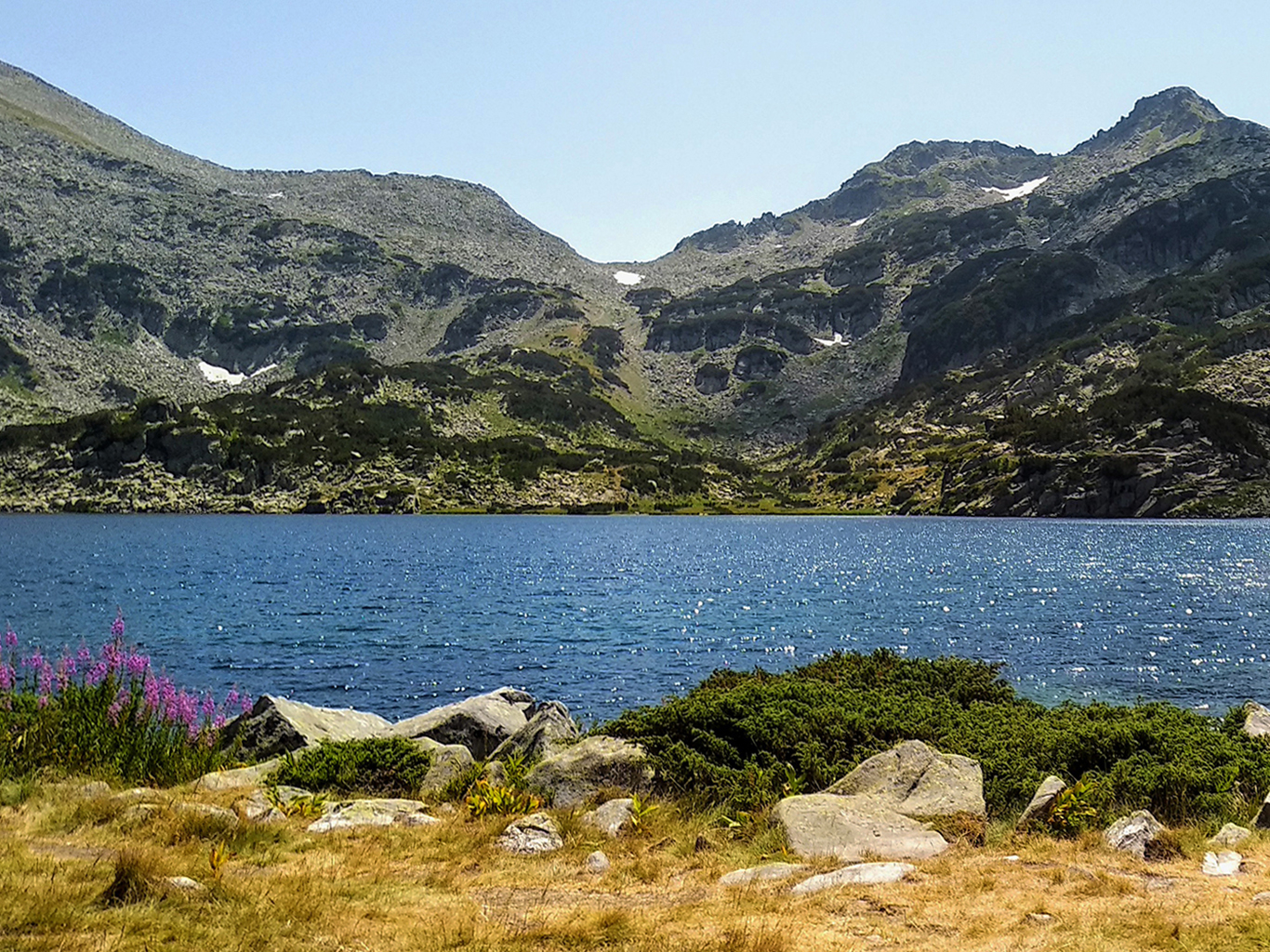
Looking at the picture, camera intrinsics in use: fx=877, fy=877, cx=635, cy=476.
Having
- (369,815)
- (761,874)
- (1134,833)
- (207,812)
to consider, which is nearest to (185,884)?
(207,812)

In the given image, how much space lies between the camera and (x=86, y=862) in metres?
11.4

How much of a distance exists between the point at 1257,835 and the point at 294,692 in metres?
39.0

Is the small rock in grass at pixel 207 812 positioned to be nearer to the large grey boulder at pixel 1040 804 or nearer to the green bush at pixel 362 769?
the green bush at pixel 362 769

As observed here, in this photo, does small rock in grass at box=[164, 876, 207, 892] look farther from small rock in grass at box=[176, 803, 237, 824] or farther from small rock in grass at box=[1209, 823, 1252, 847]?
small rock in grass at box=[1209, 823, 1252, 847]

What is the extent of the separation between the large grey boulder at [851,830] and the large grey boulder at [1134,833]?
2440 millimetres

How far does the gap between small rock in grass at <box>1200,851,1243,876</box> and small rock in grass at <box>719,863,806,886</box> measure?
17.7ft

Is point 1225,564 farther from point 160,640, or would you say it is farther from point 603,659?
point 160,640

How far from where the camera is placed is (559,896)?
11203 millimetres

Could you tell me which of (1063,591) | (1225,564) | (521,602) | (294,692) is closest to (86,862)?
(294,692)

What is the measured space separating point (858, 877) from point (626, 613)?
57.2 meters

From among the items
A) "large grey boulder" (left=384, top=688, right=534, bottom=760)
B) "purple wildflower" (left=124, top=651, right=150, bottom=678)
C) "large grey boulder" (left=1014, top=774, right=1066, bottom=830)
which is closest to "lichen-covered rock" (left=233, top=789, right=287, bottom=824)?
"purple wildflower" (left=124, top=651, right=150, bottom=678)

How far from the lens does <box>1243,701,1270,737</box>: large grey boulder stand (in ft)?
65.0

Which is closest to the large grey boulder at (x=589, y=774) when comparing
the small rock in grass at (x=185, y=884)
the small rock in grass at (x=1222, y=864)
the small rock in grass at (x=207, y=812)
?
the small rock in grass at (x=207, y=812)

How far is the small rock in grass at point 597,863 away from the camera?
1255 centimetres
